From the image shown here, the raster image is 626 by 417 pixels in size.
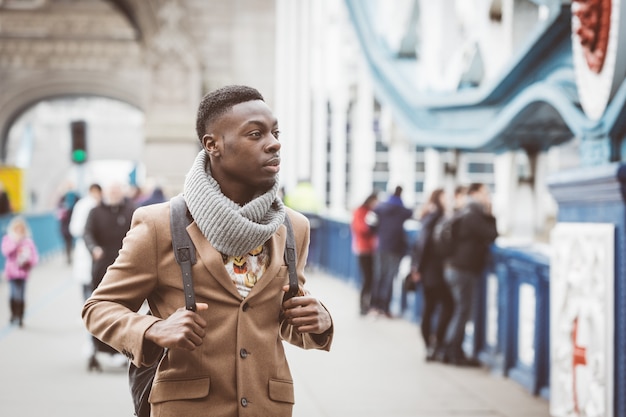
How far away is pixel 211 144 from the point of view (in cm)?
271

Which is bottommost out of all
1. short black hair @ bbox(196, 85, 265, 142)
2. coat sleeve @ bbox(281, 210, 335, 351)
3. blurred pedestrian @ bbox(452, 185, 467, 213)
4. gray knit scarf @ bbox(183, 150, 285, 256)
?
coat sleeve @ bbox(281, 210, 335, 351)

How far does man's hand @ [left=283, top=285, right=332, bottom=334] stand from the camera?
2656 millimetres

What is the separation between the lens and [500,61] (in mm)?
9406

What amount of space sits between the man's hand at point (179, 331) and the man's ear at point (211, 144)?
425 millimetres

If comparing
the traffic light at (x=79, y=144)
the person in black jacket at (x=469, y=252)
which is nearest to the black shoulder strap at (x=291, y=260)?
the person in black jacket at (x=469, y=252)

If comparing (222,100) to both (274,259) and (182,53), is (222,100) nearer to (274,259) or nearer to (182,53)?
(274,259)

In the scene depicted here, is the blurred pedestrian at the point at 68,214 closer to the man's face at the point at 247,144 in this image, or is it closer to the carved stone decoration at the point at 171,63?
the carved stone decoration at the point at 171,63

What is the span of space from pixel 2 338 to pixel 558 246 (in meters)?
6.22

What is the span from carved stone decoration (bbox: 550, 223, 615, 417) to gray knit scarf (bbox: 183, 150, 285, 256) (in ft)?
11.1

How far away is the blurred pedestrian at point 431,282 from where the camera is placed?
9438 mm

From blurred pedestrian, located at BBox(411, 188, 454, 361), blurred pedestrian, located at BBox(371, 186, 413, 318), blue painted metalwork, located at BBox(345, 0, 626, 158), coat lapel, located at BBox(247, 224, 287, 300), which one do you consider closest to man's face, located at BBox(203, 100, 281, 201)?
coat lapel, located at BBox(247, 224, 287, 300)

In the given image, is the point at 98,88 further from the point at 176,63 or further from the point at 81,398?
the point at 81,398

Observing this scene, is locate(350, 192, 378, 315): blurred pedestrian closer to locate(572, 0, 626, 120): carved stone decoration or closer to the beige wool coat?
locate(572, 0, 626, 120): carved stone decoration

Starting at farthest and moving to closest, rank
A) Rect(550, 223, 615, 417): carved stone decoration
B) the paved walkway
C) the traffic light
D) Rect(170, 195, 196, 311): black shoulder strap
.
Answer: the traffic light, the paved walkway, Rect(550, 223, 615, 417): carved stone decoration, Rect(170, 195, 196, 311): black shoulder strap
